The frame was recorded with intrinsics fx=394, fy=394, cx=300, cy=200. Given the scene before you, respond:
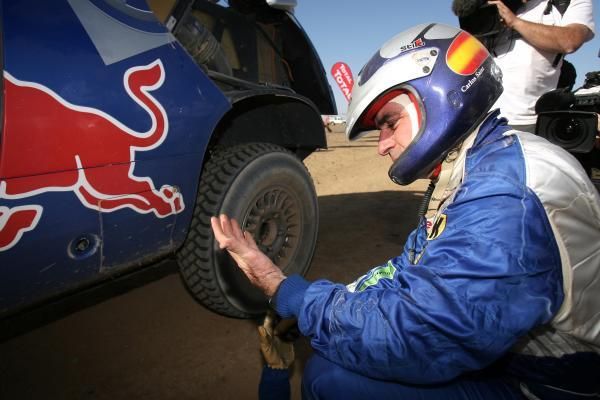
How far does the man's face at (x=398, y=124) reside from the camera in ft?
5.06

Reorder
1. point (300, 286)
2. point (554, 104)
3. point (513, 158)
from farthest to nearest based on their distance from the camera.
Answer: point (554, 104) < point (300, 286) < point (513, 158)

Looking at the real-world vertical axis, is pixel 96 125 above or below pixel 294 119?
above

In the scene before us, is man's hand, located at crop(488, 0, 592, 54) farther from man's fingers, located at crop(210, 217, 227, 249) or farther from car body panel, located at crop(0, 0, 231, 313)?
man's fingers, located at crop(210, 217, 227, 249)

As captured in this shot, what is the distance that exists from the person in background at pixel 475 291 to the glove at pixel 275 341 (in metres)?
0.27

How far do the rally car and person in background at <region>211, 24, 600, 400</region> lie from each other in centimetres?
61

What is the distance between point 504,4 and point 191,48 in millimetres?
2122

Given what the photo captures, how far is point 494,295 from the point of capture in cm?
96

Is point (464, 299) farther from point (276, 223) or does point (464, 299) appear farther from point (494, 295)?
point (276, 223)

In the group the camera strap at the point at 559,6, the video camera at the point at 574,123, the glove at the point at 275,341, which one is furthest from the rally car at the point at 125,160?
the camera strap at the point at 559,6

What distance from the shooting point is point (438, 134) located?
145 centimetres

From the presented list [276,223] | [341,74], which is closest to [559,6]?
[276,223]

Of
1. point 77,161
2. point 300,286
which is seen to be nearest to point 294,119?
point 77,161

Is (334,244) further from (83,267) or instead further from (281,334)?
(83,267)

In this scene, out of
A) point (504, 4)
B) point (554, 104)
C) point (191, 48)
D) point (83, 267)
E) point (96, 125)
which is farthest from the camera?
point (504, 4)
